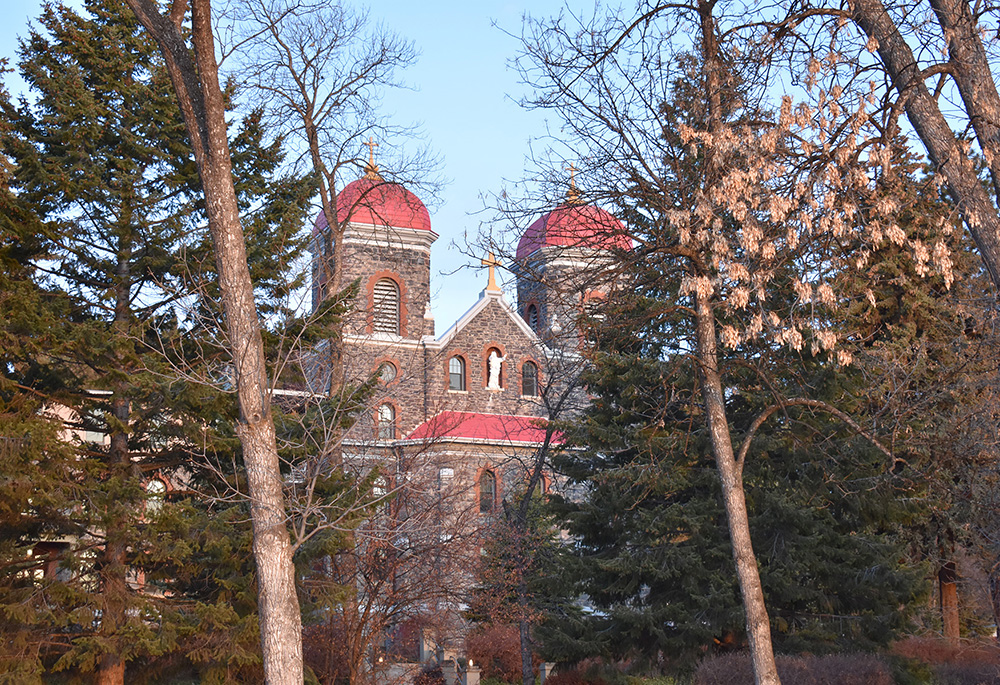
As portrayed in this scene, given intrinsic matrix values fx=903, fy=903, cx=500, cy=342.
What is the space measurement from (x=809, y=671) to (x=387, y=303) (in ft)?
83.2

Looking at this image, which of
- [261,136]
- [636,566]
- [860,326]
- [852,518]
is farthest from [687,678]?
[261,136]

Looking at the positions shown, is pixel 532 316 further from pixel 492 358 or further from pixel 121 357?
pixel 121 357

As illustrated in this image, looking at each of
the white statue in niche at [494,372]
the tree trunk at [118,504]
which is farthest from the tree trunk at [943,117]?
the white statue in niche at [494,372]

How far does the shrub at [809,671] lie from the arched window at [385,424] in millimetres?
6132

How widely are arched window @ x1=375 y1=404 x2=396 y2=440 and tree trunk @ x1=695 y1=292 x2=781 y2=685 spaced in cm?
386

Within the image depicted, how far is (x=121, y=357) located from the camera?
1143 centimetres

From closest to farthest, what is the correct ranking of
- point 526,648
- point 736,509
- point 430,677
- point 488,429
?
point 736,509 < point 526,648 < point 430,677 < point 488,429

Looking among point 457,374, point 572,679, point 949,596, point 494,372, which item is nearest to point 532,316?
point 494,372

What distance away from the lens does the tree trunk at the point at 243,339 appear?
7367 millimetres

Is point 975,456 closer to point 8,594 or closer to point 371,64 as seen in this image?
point 8,594

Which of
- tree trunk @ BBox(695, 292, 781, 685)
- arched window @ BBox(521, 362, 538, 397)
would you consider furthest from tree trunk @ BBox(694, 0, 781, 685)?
arched window @ BBox(521, 362, 538, 397)

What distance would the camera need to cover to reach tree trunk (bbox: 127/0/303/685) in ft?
24.2

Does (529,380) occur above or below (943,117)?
above

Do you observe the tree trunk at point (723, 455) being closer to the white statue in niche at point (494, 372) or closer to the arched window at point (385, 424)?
the arched window at point (385, 424)
